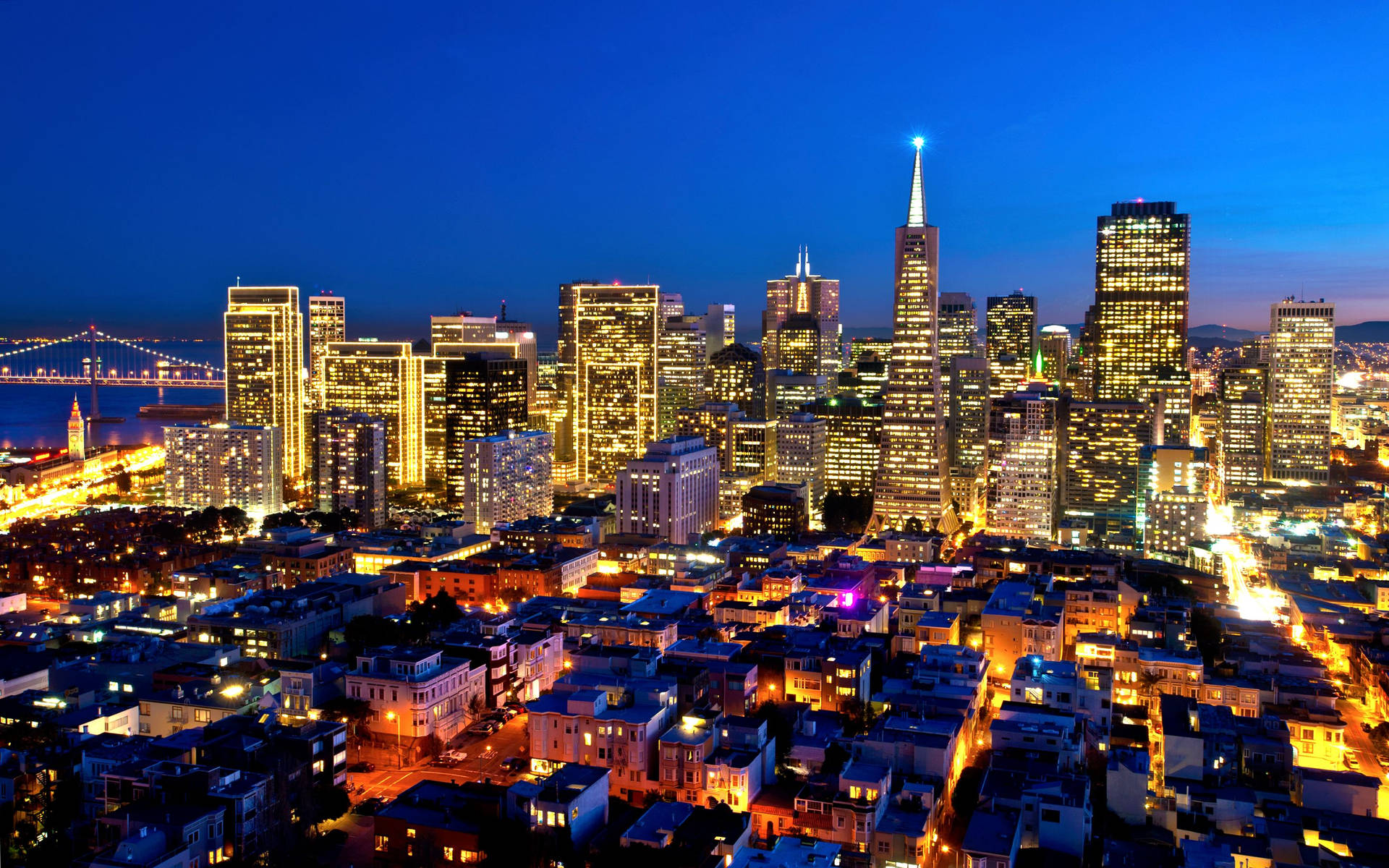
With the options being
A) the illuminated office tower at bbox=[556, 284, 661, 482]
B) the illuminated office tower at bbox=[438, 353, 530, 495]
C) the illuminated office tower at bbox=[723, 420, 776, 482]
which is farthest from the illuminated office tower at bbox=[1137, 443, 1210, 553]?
the illuminated office tower at bbox=[438, 353, 530, 495]

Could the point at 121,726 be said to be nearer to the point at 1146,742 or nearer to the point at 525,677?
the point at 525,677

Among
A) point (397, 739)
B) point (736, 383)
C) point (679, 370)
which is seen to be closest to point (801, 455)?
point (679, 370)

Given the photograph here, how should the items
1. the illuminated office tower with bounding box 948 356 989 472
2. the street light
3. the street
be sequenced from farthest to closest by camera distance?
the illuminated office tower with bounding box 948 356 989 472
the street light
the street

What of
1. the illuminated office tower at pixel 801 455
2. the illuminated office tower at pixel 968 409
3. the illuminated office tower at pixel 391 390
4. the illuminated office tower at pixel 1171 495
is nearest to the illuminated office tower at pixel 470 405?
the illuminated office tower at pixel 391 390

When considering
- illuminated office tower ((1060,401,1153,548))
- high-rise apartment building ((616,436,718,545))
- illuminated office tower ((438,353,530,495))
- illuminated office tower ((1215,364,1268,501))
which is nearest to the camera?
high-rise apartment building ((616,436,718,545))

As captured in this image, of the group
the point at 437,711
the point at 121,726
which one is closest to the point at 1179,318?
the point at 437,711

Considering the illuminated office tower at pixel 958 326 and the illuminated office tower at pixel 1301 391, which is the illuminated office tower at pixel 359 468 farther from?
the illuminated office tower at pixel 1301 391

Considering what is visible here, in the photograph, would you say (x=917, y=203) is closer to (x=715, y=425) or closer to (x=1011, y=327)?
(x=715, y=425)

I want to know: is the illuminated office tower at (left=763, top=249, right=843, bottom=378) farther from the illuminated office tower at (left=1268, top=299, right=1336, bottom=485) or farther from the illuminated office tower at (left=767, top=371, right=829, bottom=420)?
the illuminated office tower at (left=1268, top=299, right=1336, bottom=485)
